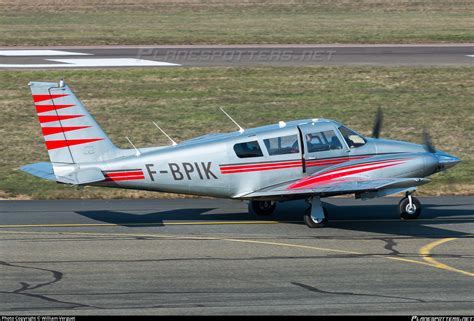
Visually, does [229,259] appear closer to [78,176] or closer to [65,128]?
[78,176]

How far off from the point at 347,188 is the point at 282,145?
1931mm

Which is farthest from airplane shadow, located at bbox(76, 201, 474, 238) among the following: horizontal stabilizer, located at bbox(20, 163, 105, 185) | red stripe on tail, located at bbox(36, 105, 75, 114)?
red stripe on tail, located at bbox(36, 105, 75, 114)

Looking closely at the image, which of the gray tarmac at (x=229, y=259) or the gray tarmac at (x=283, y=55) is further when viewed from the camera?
the gray tarmac at (x=283, y=55)

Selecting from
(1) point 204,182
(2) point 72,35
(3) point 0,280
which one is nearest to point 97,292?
(3) point 0,280

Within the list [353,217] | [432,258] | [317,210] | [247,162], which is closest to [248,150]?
[247,162]

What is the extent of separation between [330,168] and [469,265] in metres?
4.51

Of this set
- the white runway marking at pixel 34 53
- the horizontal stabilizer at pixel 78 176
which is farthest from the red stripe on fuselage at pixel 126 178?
the white runway marking at pixel 34 53

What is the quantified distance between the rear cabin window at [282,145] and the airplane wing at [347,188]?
2.36 feet

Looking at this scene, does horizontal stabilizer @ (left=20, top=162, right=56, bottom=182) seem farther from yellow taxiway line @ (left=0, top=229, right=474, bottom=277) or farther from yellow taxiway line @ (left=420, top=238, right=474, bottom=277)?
yellow taxiway line @ (left=420, top=238, right=474, bottom=277)

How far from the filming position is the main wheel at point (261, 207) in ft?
70.4

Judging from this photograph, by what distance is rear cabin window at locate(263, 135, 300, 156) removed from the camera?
2038cm

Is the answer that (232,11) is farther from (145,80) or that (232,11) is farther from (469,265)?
(469,265)

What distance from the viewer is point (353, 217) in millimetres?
21375

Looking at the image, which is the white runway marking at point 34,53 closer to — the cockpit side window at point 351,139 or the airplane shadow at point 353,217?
the airplane shadow at point 353,217
